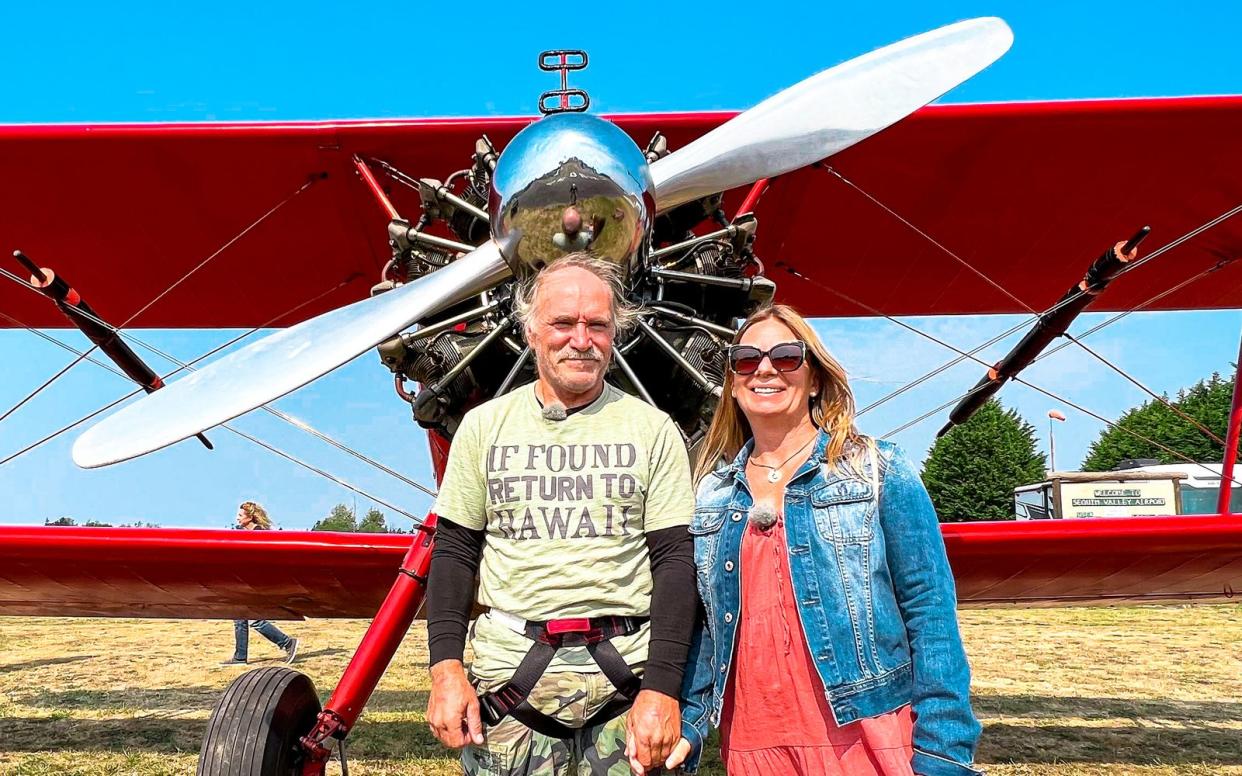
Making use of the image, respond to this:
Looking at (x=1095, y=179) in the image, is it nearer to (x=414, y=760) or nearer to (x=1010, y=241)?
(x=1010, y=241)

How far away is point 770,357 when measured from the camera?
1.89 metres

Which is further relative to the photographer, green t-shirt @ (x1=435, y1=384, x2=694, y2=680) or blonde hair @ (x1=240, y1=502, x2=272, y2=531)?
blonde hair @ (x1=240, y1=502, x2=272, y2=531)

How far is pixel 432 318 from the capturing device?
3416mm

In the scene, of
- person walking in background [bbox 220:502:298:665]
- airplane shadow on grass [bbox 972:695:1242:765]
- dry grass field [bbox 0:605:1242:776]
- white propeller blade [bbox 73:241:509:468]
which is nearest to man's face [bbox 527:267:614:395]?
white propeller blade [bbox 73:241:509:468]

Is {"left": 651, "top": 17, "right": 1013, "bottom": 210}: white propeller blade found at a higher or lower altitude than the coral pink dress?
higher

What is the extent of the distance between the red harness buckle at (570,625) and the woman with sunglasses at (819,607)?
248 millimetres

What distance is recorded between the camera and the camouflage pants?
1776mm

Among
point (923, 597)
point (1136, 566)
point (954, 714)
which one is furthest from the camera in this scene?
point (1136, 566)

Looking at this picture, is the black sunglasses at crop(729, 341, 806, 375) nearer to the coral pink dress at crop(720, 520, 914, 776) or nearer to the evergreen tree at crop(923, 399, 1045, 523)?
the coral pink dress at crop(720, 520, 914, 776)

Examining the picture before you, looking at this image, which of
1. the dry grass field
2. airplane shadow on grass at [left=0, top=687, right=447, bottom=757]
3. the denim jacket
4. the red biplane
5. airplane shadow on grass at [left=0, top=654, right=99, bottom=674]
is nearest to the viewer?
the denim jacket

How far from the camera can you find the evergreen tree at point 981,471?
4372 cm

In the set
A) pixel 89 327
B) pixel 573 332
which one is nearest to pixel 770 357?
pixel 573 332

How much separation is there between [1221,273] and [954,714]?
6022mm

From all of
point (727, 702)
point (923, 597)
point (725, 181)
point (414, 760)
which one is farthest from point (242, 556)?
point (923, 597)
